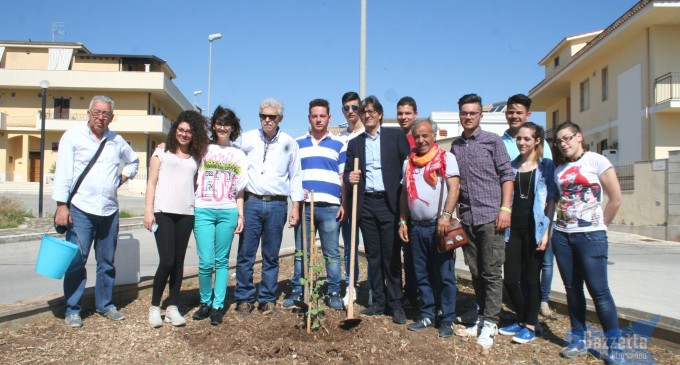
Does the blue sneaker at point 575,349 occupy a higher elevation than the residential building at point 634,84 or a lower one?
lower

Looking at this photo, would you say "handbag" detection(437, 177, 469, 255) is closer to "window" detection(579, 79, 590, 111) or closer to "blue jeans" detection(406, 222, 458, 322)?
"blue jeans" detection(406, 222, 458, 322)

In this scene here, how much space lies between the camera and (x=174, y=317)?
14.6 feet

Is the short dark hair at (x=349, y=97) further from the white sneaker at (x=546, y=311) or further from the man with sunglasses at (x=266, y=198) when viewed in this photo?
the white sneaker at (x=546, y=311)

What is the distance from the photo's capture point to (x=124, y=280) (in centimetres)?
541

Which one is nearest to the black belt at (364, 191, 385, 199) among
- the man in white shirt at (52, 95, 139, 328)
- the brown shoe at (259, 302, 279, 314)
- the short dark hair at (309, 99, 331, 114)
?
the short dark hair at (309, 99, 331, 114)

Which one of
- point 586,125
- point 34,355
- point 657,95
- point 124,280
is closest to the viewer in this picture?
point 34,355

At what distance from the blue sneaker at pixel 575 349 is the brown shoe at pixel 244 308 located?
280cm

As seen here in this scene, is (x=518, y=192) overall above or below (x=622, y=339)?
above

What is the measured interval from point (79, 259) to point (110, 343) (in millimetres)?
906

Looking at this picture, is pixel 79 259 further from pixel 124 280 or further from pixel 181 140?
pixel 181 140

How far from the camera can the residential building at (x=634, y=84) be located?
16781 millimetres

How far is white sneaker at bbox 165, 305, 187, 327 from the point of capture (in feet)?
14.6

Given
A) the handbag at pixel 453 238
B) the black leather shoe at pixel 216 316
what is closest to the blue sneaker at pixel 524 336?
the handbag at pixel 453 238

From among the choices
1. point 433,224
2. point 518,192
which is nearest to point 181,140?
point 433,224
